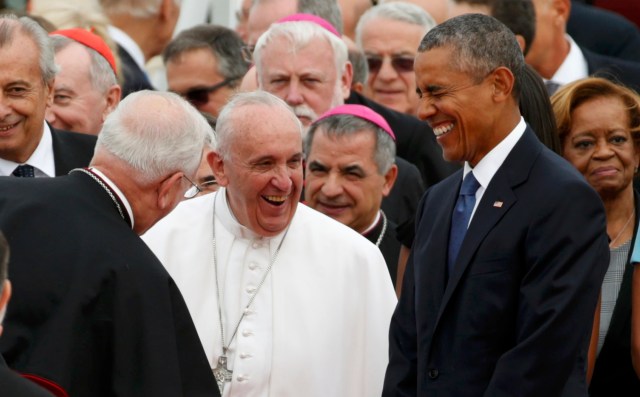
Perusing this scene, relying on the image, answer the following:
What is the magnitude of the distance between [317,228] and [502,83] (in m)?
1.15

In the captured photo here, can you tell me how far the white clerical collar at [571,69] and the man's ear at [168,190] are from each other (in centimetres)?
350

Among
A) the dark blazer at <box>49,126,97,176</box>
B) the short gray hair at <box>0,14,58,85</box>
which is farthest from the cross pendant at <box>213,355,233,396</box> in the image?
the short gray hair at <box>0,14,58,85</box>

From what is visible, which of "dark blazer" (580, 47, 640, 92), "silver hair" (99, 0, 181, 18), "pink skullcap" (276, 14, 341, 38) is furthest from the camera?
"silver hair" (99, 0, 181, 18)

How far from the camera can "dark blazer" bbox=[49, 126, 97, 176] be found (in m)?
6.64

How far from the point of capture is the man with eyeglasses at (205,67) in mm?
8375

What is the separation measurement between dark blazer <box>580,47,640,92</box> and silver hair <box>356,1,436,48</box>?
3.01ft

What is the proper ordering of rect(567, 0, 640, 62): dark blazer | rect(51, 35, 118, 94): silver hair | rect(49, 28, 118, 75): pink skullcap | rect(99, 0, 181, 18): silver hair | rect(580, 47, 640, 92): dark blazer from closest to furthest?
rect(51, 35, 118, 94): silver hair
rect(49, 28, 118, 75): pink skullcap
rect(580, 47, 640, 92): dark blazer
rect(99, 0, 181, 18): silver hair
rect(567, 0, 640, 62): dark blazer

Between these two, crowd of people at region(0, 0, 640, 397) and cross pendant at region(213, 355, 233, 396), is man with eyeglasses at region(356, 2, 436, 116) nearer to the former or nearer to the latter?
crowd of people at region(0, 0, 640, 397)

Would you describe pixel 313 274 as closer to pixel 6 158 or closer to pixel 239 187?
pixel 239 187

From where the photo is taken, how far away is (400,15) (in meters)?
8.70

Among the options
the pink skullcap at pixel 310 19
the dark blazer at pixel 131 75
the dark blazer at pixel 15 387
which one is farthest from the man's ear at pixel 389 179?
the dark blazer at pixel 15 387

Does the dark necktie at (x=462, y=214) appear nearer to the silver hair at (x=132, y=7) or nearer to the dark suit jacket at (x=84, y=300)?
the dark suit jacket at (x=84, y=300)

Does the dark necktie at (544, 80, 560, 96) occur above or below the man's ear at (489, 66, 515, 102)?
below

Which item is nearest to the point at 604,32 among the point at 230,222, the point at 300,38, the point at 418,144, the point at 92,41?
the point at 418,144
